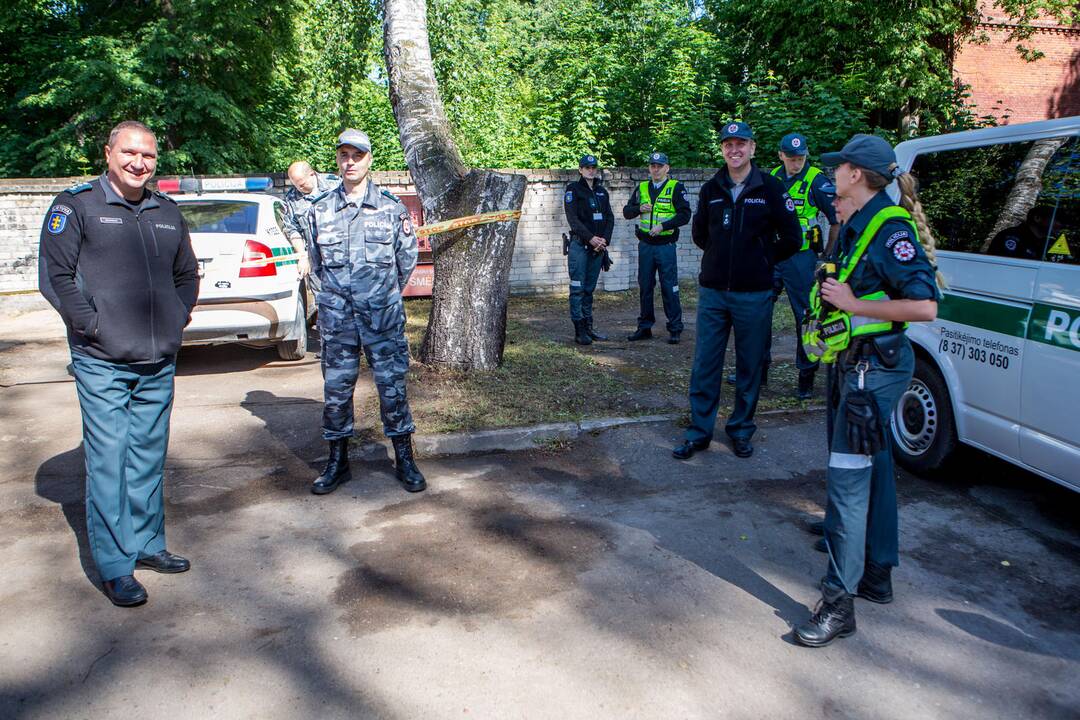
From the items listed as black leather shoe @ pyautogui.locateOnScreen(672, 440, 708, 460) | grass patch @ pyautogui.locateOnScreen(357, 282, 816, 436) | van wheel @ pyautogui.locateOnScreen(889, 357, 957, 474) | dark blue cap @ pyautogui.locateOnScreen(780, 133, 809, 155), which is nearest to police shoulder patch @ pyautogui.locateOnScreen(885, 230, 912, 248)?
van wheel @ pyautogui.locateOnScreen(889, 357, 957, 474)

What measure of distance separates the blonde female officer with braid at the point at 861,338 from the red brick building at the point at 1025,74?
20788 millimetres

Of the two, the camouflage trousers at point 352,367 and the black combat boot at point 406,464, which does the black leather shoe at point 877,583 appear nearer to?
the black combat boot at point 406,464

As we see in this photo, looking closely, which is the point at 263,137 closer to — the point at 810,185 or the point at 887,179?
the point at 810,185

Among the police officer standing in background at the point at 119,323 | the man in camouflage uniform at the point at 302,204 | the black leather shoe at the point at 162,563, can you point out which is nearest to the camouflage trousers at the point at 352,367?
the man in camouflage uniform at the point at 302,204

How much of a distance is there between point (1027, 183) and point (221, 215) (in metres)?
6.69

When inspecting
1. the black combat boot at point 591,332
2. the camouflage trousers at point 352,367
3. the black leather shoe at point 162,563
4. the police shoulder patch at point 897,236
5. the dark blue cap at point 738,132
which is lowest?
the black leather shoe at point 162,563

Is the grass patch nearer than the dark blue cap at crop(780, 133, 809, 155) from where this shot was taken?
Yes

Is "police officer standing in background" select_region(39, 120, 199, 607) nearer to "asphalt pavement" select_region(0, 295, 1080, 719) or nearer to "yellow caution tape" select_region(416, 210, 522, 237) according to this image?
"asphalt pavement" select_region(0, 295, 1080, 719)

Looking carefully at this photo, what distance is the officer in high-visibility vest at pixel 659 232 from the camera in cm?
868

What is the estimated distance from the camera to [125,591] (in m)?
3.57

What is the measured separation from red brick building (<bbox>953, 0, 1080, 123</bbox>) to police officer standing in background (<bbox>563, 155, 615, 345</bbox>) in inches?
636

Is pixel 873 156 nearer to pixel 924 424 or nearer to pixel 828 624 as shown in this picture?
pixel 828 624

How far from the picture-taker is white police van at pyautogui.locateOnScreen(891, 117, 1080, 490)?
159 inches

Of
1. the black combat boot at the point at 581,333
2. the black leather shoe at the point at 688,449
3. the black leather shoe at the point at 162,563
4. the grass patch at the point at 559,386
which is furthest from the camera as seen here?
the black combat boot at the point at 581,333
